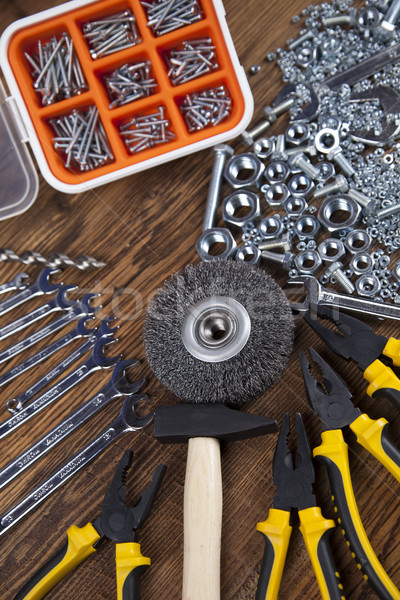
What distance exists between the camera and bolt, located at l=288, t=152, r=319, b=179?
3.90 ft

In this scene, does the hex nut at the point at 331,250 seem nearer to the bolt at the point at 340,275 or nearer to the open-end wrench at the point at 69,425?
the bolt at the point at 340,275

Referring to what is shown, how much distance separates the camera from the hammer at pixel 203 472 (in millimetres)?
958

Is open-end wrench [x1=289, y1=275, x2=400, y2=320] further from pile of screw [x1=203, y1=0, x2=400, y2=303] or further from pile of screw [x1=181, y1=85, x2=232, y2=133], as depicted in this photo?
pile of screw [x1=181, y1=85, x2=232, y2=133]

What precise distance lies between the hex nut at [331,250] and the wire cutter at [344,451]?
0.22 metres

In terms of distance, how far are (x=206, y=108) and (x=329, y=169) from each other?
0.99 feet

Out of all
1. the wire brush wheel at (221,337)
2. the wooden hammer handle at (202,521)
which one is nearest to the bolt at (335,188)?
the wire brush wheel at (221,337)

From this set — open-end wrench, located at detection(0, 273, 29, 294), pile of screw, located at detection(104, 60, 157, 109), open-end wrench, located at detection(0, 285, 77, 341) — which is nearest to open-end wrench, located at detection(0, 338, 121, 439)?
open-end wrench, located at detection(0, 285, 77, 341)

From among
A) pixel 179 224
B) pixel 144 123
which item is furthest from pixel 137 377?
pixel 144 123

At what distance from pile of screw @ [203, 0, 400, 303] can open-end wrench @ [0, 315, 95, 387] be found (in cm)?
30

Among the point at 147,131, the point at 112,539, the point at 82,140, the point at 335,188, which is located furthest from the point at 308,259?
→ the point at 112,539

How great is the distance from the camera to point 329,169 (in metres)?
1.19

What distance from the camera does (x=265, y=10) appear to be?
127 cm

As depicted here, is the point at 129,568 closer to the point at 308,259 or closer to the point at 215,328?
the point at 215,328

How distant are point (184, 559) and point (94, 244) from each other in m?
0.68
